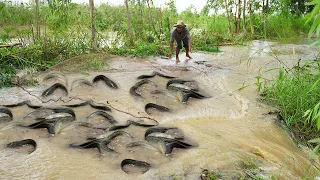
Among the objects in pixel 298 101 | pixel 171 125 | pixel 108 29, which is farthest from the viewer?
pixel 108 29

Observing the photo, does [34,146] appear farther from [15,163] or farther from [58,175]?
[58,175]

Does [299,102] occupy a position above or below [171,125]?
above

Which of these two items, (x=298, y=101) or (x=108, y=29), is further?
(x=108, y=29)

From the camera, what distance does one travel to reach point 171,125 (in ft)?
14.8

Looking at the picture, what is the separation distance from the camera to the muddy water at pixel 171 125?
3.31 m

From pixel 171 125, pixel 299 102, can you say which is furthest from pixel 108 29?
pixel 299 102

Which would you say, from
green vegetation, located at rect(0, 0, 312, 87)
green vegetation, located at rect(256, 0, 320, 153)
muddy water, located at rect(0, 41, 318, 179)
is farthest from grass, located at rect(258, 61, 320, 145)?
green vegetation, located at rect(0, 0, 312, 87)

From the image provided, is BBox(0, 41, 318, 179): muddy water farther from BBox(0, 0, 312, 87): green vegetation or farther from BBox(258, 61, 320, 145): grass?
BBox(0, 0, 312, 87): green vegetation

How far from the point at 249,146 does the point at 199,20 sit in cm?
1216

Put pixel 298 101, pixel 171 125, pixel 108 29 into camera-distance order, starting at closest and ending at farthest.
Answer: pixel 298 101 → pixel 171 125 → pixel 108 29

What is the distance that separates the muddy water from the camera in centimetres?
331

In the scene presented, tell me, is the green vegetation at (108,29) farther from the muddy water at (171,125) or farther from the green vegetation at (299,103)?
the muddy water at (171,125)

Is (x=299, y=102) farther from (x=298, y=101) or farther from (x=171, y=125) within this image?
(x=171, y=125)

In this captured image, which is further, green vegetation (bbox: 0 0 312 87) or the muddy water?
green vegetation (bbox: 0 0 312 87)
